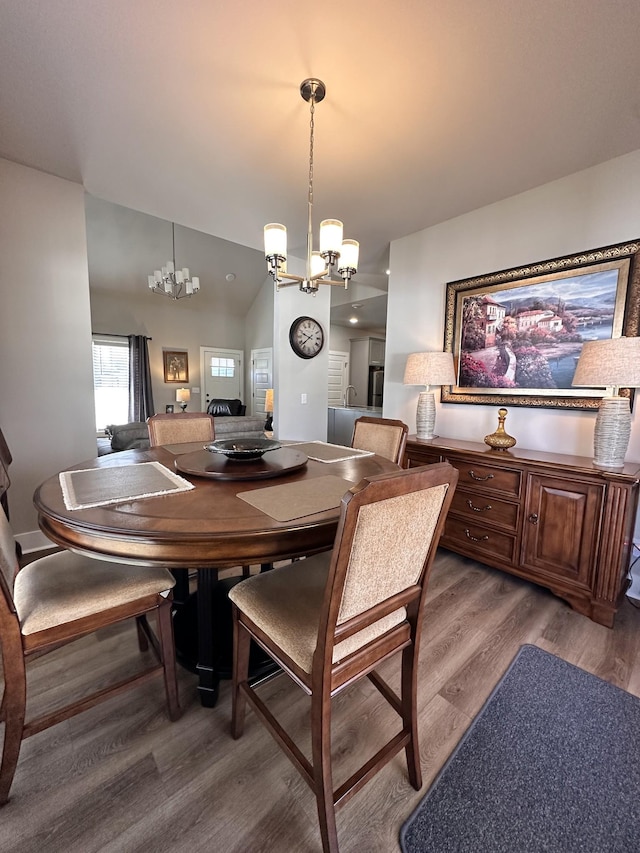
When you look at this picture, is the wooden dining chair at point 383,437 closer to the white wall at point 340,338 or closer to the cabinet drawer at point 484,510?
the cabinet drawer at point 484,510

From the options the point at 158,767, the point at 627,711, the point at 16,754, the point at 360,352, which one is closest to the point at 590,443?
the point at 627,711

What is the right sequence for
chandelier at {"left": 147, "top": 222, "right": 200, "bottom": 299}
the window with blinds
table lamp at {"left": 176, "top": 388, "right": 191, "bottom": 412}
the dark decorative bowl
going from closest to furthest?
the dark decorative bowl < chandelier at {"left": 147, "top": 222, "right": 200, "bottom": 299} < the window with blinds < table lamp at {"left": 176, "top": 388, "right": 191, "bottom": 412}

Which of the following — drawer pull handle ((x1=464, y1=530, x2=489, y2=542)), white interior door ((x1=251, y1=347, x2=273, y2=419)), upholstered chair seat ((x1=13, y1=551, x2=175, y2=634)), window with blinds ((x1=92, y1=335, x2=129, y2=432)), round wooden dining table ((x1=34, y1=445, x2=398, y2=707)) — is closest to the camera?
round wooden dining table ((x1=34, y1=445, x2=398, y2=707))

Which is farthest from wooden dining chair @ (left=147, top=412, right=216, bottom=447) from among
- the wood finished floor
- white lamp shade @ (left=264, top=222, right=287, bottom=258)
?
white lamp shade @ (left=264, top=222, right=287, bottom=258)

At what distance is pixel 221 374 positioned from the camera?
8.55 m

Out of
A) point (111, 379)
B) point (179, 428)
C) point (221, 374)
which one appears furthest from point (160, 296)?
point (179, 428)

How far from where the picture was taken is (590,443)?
7.21ft

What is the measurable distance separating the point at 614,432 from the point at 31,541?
150 inches

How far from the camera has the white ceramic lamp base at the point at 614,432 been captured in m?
1.85

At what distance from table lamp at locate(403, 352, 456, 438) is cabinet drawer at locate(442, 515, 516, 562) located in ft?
2.30

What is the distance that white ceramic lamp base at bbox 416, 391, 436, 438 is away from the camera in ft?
8.84

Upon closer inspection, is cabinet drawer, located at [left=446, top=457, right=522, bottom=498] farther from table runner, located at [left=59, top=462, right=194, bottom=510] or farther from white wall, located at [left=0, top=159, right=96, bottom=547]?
white wall, located at [left=0, top=159, right=96, bottom=547]

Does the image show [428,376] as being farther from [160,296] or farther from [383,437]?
[160,296]

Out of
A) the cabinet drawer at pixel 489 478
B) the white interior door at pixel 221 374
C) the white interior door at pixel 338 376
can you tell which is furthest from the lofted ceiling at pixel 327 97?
the white interior door at pixel 221 374
